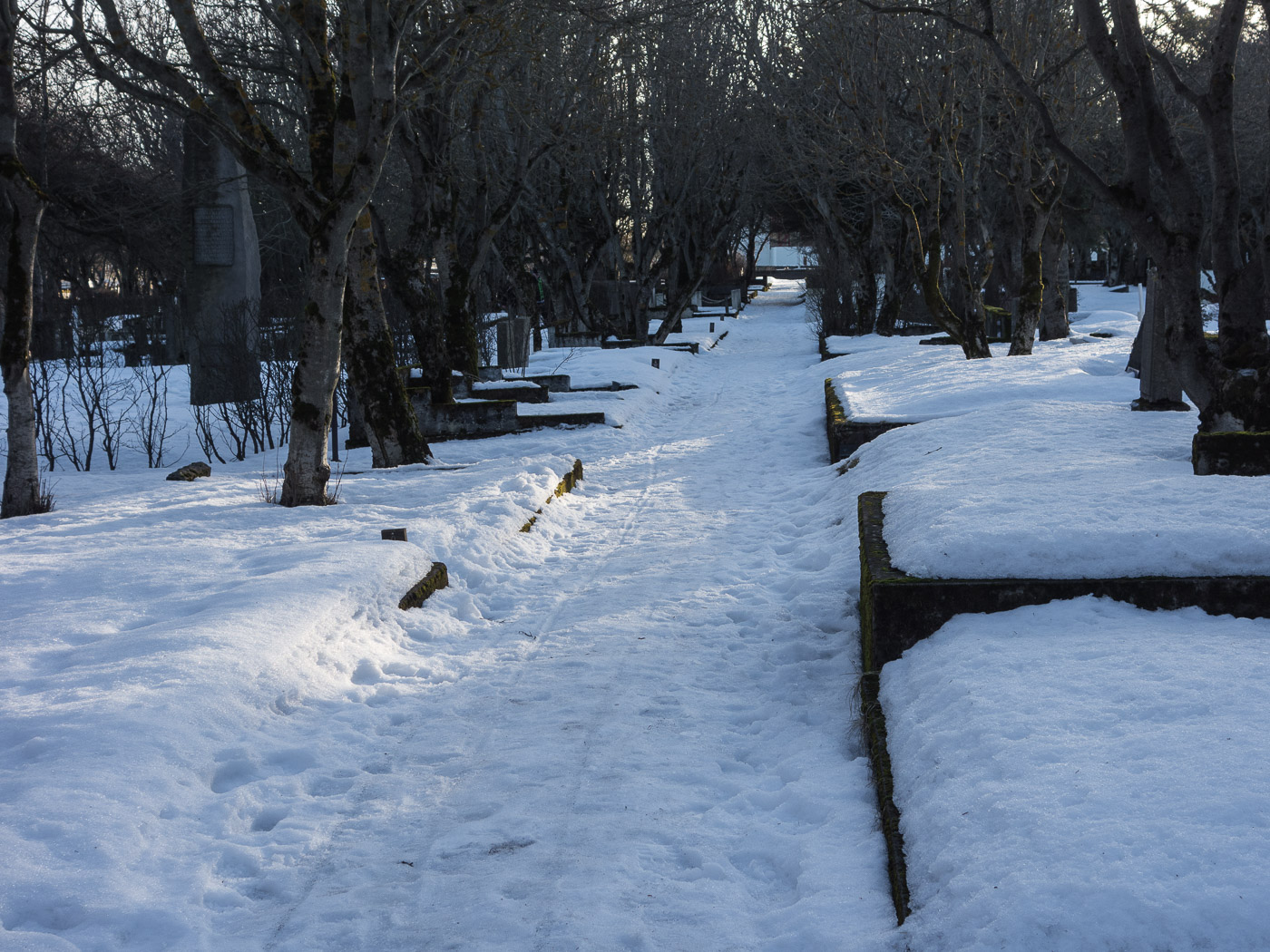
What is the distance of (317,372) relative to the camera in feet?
26.0

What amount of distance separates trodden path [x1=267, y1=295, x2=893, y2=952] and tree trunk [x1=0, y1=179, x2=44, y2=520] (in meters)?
4.36

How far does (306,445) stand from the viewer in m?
8.07

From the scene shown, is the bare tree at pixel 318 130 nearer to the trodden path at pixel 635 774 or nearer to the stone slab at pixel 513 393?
the trodden path at pixel 635 774

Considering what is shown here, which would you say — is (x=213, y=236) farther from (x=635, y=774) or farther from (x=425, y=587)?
(x=635, y=774)

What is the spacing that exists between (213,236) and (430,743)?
17607 millimetres

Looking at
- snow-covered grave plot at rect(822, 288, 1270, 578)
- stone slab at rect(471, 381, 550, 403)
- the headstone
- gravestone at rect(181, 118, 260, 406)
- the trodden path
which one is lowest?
the trodden path

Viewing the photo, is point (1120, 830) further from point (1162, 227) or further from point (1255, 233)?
point (1255, 233)

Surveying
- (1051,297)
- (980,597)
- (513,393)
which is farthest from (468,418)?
(1051,297)

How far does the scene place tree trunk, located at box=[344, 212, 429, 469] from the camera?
9.61m

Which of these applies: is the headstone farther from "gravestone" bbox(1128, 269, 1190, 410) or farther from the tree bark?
"gravestone" bbox(1128, 269, 1190, 410)

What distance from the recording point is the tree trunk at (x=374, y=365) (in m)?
9.61

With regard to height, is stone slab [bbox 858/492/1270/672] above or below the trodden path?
above

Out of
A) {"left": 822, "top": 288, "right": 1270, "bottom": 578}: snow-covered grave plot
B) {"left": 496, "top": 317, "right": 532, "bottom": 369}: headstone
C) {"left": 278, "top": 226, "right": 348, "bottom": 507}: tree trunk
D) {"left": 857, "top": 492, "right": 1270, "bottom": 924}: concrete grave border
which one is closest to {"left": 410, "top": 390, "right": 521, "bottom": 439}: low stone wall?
{"left": 822, "top": 288, "right": 1270, "bottom": 578}: snow-covered grave plot

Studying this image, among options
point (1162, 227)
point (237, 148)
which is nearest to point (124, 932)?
point (237, 148)
